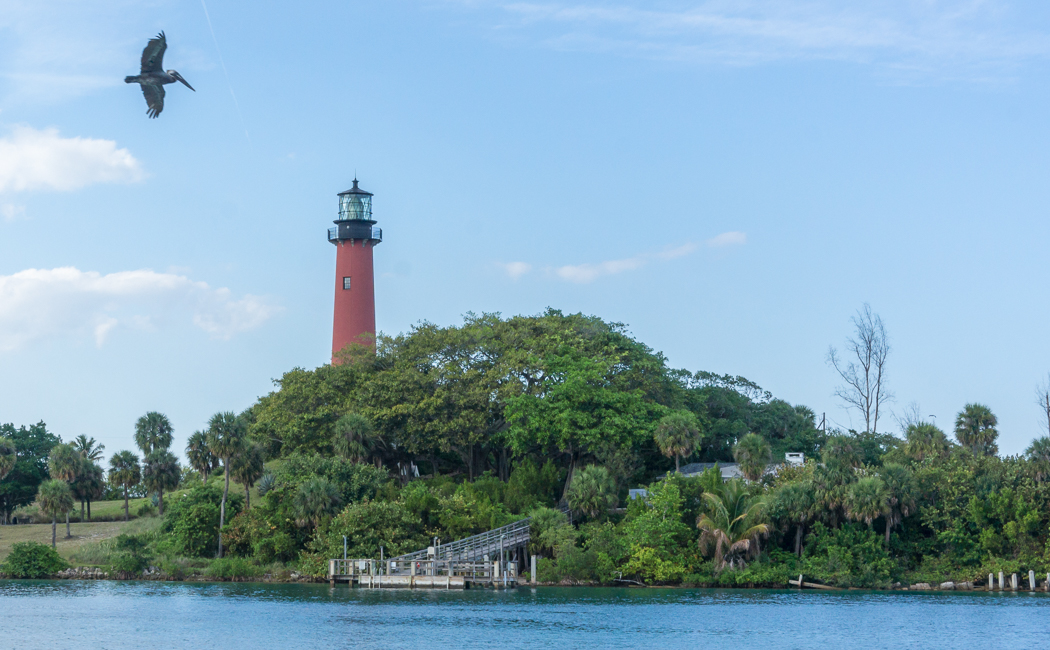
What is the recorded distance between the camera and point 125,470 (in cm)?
7819

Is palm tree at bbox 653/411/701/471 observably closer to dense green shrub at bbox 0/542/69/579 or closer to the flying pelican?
dense green shrub at bbox 0/542/69/579

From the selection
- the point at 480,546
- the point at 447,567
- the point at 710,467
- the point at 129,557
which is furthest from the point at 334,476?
the point at 710,467

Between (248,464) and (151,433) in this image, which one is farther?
(151,433)

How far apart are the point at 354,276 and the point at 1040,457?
4251 cm

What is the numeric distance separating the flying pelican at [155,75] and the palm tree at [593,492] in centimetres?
3960

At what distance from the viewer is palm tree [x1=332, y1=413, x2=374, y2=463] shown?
64.1 metres

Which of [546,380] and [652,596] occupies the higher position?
[546,380]

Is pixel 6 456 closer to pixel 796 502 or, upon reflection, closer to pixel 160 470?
pixel 160 470

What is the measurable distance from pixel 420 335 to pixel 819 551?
2678cm

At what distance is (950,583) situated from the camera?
56.5 metres

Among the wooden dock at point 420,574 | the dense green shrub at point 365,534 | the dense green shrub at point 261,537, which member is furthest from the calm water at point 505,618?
the dense green shrub at point 261,537

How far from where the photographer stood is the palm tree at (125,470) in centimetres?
7800

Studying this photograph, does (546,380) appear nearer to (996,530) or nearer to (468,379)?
(468,379)

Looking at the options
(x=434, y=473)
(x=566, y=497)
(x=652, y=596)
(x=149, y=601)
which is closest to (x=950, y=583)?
(x=652, y=596)
